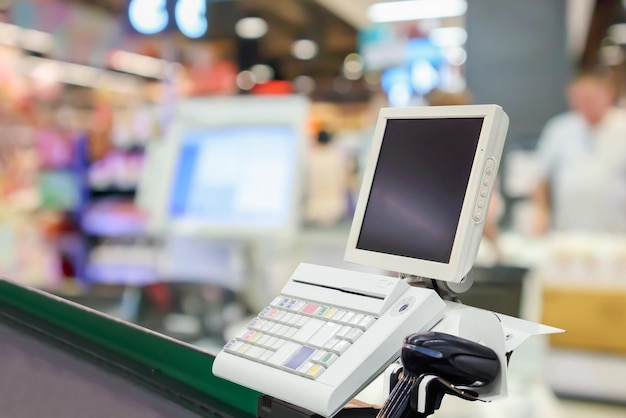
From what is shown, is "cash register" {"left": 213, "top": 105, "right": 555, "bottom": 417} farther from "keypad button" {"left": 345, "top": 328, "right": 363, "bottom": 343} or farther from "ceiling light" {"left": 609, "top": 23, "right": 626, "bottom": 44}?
"ceiling light" {"left": 609, "top": 23, "right": 626, "bottom": 44}

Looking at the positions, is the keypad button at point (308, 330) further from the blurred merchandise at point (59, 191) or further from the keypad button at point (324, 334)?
the blurred merchandise at point (59, 191)

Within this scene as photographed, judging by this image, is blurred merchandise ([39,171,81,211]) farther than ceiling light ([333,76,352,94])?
No

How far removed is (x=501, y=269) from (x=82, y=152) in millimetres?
3745

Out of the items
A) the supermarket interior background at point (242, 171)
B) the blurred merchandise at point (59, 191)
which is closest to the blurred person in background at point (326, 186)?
the supermarket interior background at point (242, 171)

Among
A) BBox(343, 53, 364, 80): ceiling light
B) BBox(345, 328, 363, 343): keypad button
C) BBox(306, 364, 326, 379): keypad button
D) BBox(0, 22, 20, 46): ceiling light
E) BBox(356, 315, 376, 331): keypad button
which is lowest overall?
BBox(306, 364, 326, 379): keypad button

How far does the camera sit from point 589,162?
11.6ft

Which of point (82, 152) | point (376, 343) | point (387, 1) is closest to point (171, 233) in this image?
point (376, 343)

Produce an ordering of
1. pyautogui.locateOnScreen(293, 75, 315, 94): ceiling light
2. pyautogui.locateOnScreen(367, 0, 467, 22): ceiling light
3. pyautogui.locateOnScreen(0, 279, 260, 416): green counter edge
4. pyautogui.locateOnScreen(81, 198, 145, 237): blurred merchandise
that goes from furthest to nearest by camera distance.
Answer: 1. pyautogui.locateOnScreen(293, 75, 315, 94): ceiling light
2. pyautogui.locateOnScreen(367, 0, 467, 22): ceiling light
3. pyautogui.locateOnScreen(81, 198, 145, 237): blurred merchandise
4. pyautogui.locateOnScreen(0, 279, 260, 416): green counter edge

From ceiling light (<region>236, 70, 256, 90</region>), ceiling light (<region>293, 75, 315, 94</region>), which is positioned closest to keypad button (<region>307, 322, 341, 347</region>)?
ceiling light (<region>236, 70, 256, 90</region>)

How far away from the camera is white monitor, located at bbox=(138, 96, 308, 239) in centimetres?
199

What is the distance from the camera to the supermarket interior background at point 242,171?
2.03 meters

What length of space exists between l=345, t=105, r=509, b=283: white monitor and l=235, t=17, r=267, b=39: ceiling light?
336 inches

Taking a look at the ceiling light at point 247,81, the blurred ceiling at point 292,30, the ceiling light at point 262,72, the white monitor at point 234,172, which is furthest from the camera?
the ceiling light at point 247,81

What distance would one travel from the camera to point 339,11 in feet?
28.6
